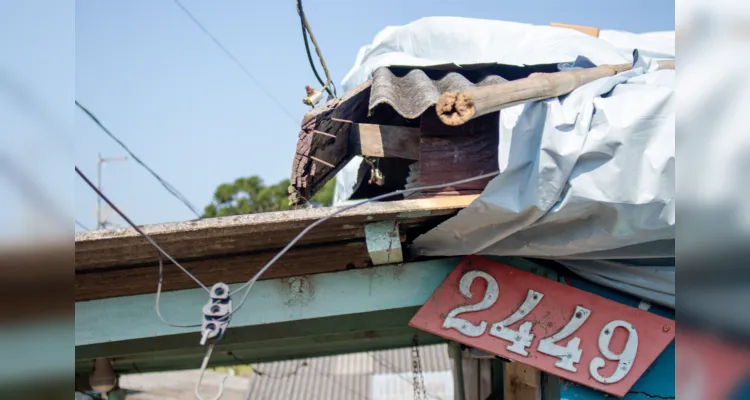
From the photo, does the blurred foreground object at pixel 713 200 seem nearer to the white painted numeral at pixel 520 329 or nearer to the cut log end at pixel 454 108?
the cut log end at pixel 454 108

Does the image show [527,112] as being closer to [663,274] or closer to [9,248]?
[663,274]

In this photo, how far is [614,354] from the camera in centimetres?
370

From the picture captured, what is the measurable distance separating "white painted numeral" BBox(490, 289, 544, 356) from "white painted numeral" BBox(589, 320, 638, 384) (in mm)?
360

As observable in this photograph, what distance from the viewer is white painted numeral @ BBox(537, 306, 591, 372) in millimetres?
3703

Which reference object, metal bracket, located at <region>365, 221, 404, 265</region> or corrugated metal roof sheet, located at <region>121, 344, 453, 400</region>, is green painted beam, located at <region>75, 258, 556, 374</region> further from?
corrugated metal roof sheet, located at <region>121, 344, 453, 400</region>

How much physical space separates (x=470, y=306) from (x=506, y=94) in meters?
1.53

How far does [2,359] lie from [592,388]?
324 cm

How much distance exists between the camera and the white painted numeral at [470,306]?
3820mm

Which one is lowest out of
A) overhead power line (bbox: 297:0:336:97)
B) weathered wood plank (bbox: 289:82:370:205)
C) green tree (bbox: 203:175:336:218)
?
weathered wood plank (bbox: 289:82:370:205)

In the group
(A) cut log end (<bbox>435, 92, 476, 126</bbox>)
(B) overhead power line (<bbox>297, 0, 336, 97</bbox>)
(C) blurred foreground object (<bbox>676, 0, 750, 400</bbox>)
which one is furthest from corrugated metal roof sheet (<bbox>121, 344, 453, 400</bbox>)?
(C) blurred foreground object (<bbox>676, 0, 750, 400</bbox>)

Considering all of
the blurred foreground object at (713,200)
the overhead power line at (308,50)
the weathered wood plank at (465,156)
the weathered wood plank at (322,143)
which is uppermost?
the overhead power line at (308,50)

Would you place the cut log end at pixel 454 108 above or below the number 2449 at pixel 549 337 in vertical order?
above

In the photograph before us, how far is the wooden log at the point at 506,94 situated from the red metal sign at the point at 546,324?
3.82 ft

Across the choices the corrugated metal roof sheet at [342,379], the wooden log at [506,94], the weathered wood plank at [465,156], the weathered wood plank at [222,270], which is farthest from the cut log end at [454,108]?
the corrugated metal roof sheet at [342,379]
